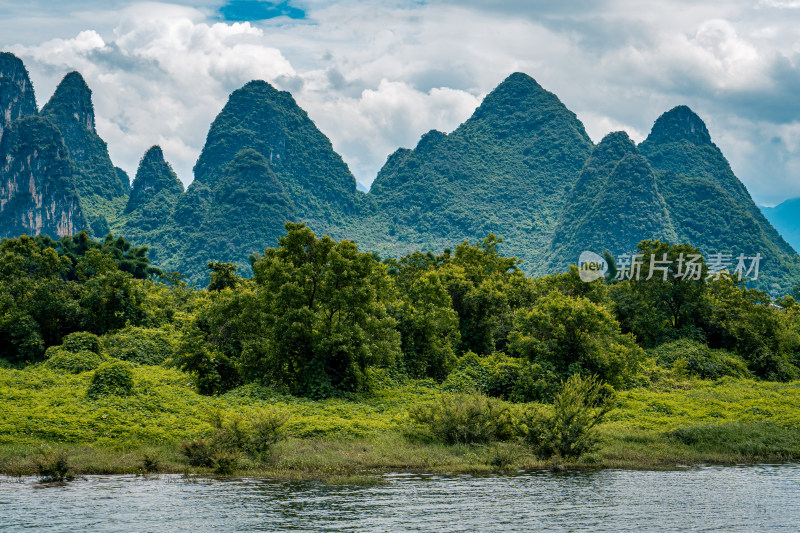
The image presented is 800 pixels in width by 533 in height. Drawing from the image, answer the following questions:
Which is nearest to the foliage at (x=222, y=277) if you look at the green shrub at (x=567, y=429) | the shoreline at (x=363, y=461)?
the shoreline at (x=363, y=461)

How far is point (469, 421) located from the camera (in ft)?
81.0

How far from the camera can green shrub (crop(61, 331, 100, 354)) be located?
127ft

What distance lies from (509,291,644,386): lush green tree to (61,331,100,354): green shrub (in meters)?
22.8

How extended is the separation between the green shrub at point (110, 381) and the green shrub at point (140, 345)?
1238cm

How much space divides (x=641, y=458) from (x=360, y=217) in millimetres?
166561

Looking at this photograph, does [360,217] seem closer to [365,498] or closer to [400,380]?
[400,380]

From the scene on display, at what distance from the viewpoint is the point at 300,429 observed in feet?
82.6

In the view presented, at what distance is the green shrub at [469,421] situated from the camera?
2467cm

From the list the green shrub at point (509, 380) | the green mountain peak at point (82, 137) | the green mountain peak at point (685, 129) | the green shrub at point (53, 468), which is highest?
the green mountain peak at point (685, 129)

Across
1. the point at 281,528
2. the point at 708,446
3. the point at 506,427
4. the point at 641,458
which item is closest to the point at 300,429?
the point at 506,427

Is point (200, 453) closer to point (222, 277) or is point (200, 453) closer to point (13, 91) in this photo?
point (222, 277)

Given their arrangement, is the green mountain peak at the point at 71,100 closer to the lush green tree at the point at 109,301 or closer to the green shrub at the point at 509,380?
the lush green tree at the point at 109,301

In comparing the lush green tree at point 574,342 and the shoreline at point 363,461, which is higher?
the lush green tree at point 574,342

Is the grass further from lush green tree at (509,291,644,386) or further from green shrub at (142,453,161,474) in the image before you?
lush green tree at (509,291,644,386)
